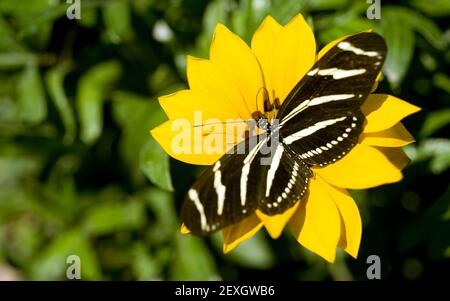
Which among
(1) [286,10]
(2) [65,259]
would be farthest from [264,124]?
(2) [65,259]

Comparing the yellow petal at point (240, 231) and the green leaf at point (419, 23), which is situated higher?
the green leaf at point (419, 23)

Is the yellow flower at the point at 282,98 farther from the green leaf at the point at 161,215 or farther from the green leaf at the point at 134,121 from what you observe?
the green leaf at the point at 161,215

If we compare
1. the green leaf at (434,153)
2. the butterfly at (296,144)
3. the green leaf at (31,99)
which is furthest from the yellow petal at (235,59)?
the green leaf at (31,99)

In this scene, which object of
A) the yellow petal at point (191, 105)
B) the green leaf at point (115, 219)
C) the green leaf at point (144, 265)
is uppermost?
the yellow petal at point (191, 105)

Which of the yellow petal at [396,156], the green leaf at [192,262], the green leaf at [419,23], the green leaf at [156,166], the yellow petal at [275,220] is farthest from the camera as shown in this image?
the green leaf at [192,262]

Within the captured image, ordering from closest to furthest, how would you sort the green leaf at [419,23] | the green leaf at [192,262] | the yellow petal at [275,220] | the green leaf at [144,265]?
the yellow petal at [275,220] → the green leaf at [419,23] → the green leaf at [192,262] → the green leaf at [144,265]

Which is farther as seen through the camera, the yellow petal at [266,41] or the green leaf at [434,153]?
the green leaf at [434,153]

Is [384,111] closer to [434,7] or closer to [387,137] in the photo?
[387,137]
